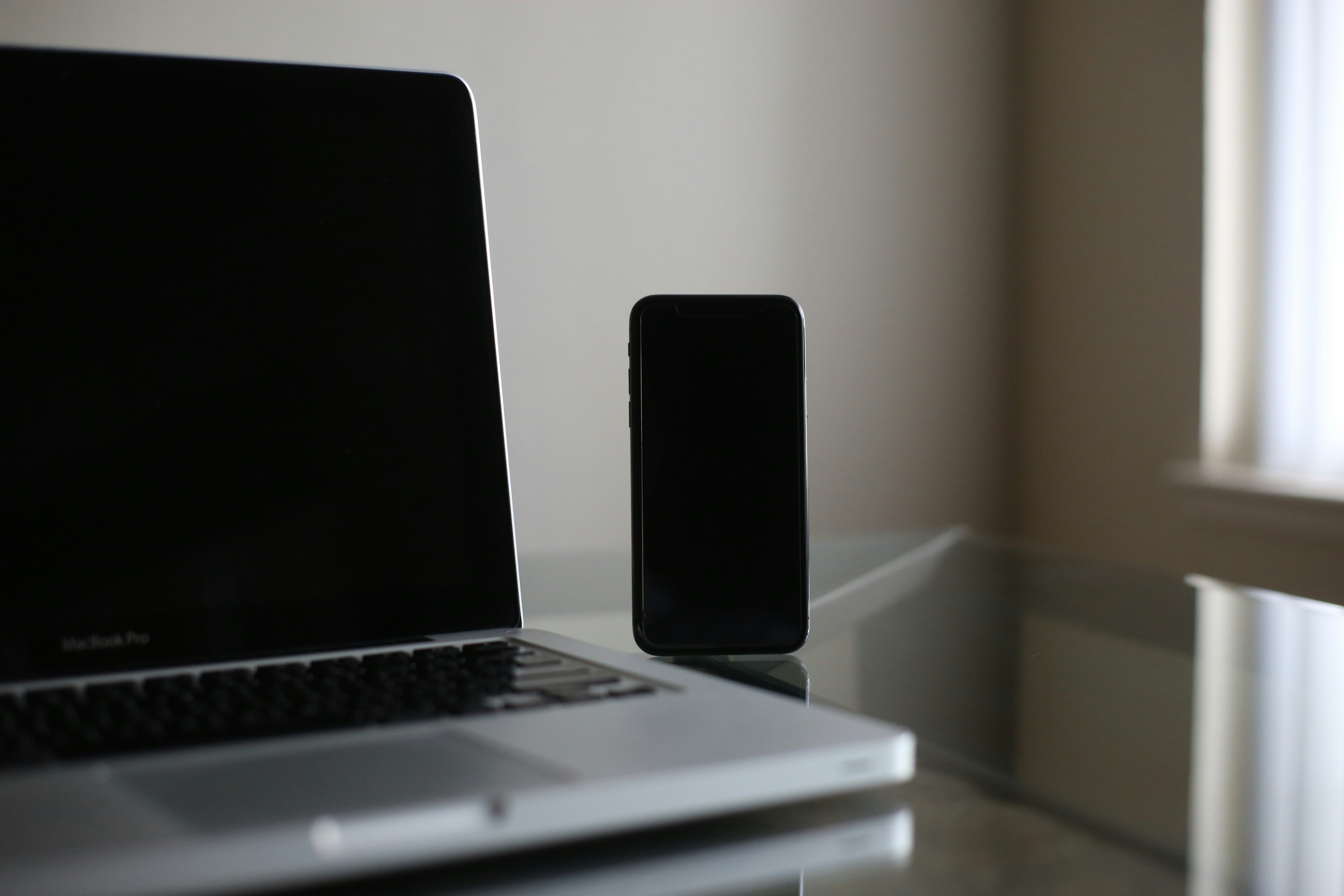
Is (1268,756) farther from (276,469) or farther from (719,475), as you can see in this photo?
(276,469)

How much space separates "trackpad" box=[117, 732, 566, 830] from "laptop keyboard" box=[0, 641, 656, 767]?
0.03 metres

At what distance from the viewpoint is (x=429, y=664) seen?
0.48 meters

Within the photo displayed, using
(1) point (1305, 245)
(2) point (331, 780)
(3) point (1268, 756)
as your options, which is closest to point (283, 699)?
(2) point (331, 780)

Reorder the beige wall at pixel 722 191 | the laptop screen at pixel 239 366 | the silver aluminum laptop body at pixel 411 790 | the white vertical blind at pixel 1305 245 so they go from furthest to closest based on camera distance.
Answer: the beige wall at pixel 722 191, the white vertical blind at pixel 1305 245, the laptop screen at pixel 239 366, the silver aluminum laptop body at pixel 411 790

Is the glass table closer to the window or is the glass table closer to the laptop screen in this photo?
the laptop screen

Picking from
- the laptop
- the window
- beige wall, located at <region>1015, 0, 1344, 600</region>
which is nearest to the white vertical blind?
the window

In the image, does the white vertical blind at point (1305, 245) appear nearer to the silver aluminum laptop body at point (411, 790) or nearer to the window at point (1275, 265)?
the window at point (1275, 265)

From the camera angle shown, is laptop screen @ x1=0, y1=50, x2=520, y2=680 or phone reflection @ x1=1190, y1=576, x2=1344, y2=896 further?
laptop screen @ x1=0, y1=50, x2=520, y2=680

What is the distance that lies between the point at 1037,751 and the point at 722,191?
2003 mm

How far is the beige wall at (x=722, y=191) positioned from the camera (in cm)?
209

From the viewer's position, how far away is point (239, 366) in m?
0.55

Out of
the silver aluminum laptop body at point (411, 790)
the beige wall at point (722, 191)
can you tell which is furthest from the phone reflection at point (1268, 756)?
the beige wall at point (722, 191)

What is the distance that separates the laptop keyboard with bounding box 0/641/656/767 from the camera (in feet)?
1.22

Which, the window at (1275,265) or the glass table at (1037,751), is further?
the window at (1275,265)
